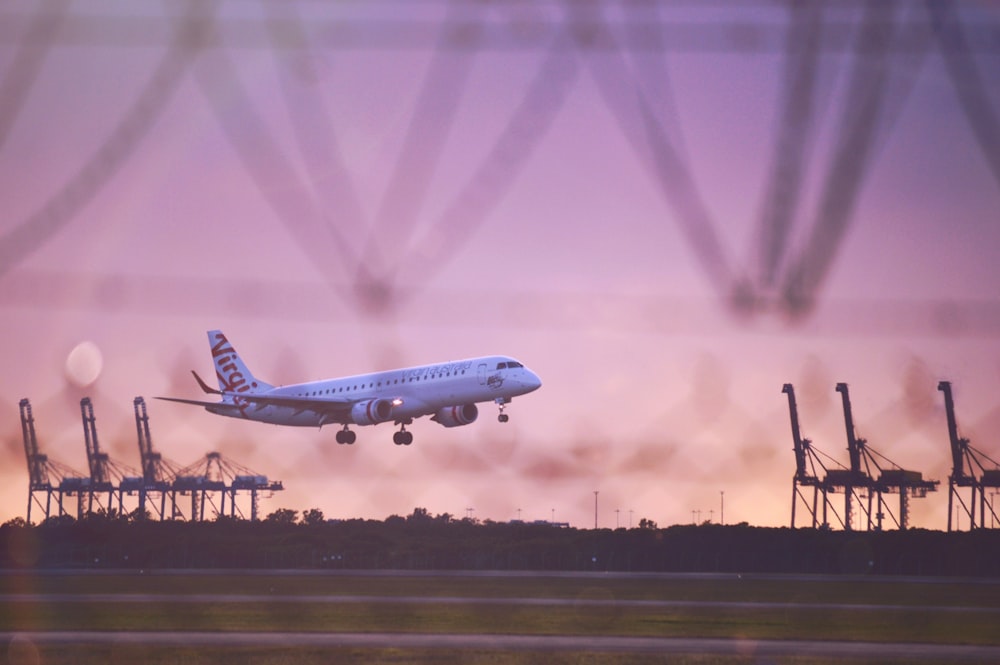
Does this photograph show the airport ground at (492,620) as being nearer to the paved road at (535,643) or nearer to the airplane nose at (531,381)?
the paved road at (535,643)

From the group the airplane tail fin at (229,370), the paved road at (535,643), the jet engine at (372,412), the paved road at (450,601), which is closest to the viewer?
the paved road at (535,643)

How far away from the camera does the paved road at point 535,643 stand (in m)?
51.6

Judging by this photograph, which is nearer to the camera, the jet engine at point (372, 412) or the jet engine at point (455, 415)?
the jet engine at point (455, 415)

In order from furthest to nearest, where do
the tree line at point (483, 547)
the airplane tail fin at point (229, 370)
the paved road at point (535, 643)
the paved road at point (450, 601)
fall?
the airplane tail fin at point (229, 370) < the tree line at point (483, 547) < the paved road at point (450, 601) < the paved road at point (535, 643)

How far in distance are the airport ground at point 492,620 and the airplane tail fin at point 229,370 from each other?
51.2 metres

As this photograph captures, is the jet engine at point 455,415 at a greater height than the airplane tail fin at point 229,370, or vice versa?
the airplane tail fin at point 229,370

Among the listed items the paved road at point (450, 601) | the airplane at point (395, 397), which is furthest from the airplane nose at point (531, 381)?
the paved road at point (450, 601)

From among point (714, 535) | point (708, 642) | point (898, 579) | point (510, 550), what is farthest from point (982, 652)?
point (714, 535)

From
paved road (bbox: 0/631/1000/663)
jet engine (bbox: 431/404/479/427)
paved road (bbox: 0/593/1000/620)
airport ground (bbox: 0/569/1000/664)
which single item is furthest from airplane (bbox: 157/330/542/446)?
paved road (bbox: 0/631/1000/663)

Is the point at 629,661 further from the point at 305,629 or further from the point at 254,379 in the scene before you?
the point at 254,379

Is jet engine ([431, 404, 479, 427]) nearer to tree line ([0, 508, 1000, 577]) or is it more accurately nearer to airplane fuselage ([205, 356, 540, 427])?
airplane fuselage ([205, 356, 540, 427])

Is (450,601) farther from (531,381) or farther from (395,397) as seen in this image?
(395,397)

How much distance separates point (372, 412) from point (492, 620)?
159 feet

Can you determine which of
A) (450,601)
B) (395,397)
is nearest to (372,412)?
(395,397)
